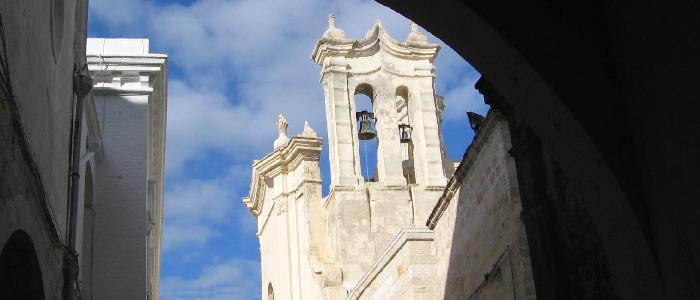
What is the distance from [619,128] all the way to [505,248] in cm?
685

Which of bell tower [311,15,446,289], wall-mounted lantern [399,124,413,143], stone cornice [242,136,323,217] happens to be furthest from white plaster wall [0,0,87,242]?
stone cornice [242,136,323,217]

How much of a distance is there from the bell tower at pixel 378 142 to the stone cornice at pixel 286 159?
131 cm

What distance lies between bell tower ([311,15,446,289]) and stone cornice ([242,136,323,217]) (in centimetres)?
131

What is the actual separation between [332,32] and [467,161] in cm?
1566

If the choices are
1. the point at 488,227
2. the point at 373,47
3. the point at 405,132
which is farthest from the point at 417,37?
the point at 488,227

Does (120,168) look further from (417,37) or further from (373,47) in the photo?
(417,37)

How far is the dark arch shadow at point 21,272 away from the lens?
666 centimetres

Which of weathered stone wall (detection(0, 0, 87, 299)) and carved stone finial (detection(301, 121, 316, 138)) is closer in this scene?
weathered stone wall (detection(0, 0, 87, 299))

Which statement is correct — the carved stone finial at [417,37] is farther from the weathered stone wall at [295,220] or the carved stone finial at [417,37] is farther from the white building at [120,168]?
the white building at [120,168]

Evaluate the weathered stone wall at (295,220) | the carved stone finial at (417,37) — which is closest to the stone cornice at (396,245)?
the weathered stone wall at (295,220)

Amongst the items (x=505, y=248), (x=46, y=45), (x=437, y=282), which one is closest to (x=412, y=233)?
(x=437, y=282)

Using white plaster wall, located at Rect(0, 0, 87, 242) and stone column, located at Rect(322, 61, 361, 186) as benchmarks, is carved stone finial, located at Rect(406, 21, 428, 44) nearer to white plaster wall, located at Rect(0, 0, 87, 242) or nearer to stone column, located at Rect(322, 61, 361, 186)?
stone column, located at Rect(322, 61, 361, 186)

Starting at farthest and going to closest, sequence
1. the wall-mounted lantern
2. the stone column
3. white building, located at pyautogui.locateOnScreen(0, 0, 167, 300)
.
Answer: the wall-mounted lantern, the stone column, white building, located at pyautogui.locateOnScreen(0, 0, 167, 300)

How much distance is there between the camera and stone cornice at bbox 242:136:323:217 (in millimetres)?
25750
